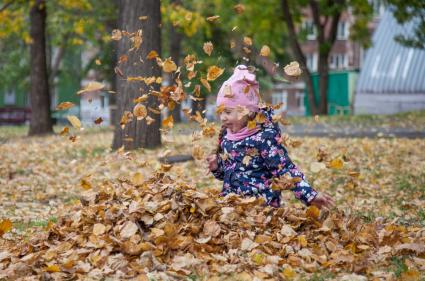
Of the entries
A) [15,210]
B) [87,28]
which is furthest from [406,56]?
[15,210]

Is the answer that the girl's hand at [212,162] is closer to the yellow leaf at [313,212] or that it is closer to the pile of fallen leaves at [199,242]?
the pile of fallen leaves at [199,242]

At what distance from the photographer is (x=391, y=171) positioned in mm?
11805

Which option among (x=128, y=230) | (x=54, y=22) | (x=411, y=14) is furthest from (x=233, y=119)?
(x=54, y=22)

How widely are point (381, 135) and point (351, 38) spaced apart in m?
21.4

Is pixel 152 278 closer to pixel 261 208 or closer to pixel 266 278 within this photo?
pixel 266 278

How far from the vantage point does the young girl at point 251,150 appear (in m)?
6.25

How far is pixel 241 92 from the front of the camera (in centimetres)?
638

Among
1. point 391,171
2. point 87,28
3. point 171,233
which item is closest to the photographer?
point 171,233

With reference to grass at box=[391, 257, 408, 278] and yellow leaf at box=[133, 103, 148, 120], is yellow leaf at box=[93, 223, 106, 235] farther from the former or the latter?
grass at box=[391, 257, 408, 278]

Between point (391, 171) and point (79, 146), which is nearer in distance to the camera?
point (391, 171)

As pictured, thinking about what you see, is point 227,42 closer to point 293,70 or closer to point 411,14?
point 411,14

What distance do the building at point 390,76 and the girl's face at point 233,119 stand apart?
3789cm

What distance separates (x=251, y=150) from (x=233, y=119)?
0.90ft

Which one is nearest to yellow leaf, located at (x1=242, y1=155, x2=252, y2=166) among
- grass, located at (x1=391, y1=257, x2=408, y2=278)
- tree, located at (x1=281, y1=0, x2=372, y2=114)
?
grass, located at (x1=391, y1=257, x2=408, y2=278)
